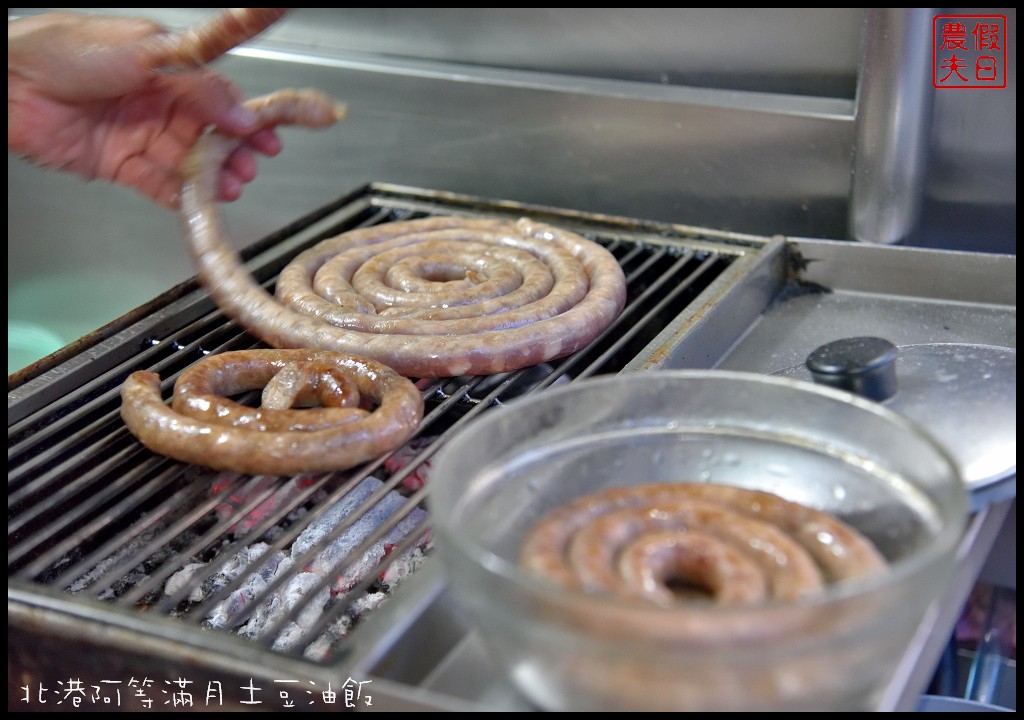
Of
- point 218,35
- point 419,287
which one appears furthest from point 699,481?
point 218,35

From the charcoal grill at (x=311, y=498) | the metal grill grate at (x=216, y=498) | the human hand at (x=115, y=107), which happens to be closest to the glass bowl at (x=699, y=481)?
the charcoal grill at (x=311, y=498)

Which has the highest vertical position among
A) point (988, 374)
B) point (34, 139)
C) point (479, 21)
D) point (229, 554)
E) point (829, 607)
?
point (479, 21)

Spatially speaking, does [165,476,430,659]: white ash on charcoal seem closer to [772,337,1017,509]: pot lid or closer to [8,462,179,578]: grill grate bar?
[8,462,179,578]: grill grate bar

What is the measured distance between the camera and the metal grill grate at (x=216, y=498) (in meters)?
1.69

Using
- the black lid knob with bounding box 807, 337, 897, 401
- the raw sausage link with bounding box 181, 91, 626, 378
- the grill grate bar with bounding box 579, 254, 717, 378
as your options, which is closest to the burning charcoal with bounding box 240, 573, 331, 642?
the raw sausage link with bounding box 181, 91, 626, 378

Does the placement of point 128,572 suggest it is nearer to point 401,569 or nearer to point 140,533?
point 140,533

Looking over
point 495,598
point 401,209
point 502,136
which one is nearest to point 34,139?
point 401,209

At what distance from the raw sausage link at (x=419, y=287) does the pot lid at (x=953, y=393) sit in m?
0.62

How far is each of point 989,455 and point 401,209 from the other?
5.75ft

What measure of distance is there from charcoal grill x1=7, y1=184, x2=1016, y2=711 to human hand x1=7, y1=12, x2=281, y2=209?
33 centimetres

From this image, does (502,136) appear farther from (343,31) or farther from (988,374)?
(988,374)

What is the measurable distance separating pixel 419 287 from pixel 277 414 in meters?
0.60

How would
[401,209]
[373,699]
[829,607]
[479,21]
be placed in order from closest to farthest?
[829,607] → [373,699] → [401,209] → [479,21]

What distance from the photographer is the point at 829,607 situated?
105 cm
